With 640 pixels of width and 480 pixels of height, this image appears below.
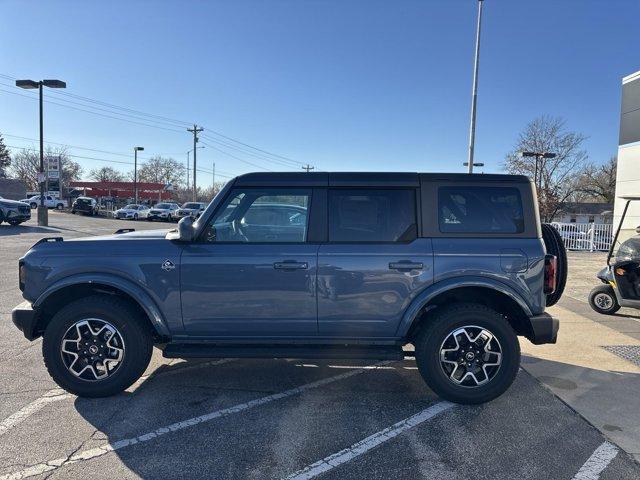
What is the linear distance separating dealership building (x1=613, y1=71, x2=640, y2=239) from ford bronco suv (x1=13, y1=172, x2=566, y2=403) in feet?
44.8

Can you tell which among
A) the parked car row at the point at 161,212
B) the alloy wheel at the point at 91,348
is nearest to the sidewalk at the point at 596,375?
the alloy wheel at the point at 91,348

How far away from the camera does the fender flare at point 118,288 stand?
3.83m

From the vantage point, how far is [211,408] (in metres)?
3.78

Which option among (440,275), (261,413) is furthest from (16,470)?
(440,275)

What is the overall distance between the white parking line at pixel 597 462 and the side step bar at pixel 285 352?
4.80 feet

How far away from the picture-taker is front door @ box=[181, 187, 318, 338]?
3.82 meters

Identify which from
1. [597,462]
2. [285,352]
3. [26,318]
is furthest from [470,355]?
[26,318]

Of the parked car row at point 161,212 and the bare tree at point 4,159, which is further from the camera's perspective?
the bare tree at point 4,159

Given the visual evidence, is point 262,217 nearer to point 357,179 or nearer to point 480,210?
point 357,179

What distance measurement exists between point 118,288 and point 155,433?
124 centimetres

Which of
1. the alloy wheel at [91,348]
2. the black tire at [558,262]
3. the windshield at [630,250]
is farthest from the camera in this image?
the windshield at [630,250]

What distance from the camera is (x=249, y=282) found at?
3816mm

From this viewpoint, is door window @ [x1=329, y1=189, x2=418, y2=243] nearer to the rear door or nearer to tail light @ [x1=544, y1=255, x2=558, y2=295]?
the rear door

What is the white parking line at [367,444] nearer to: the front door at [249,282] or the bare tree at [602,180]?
the front door at [249,282]
